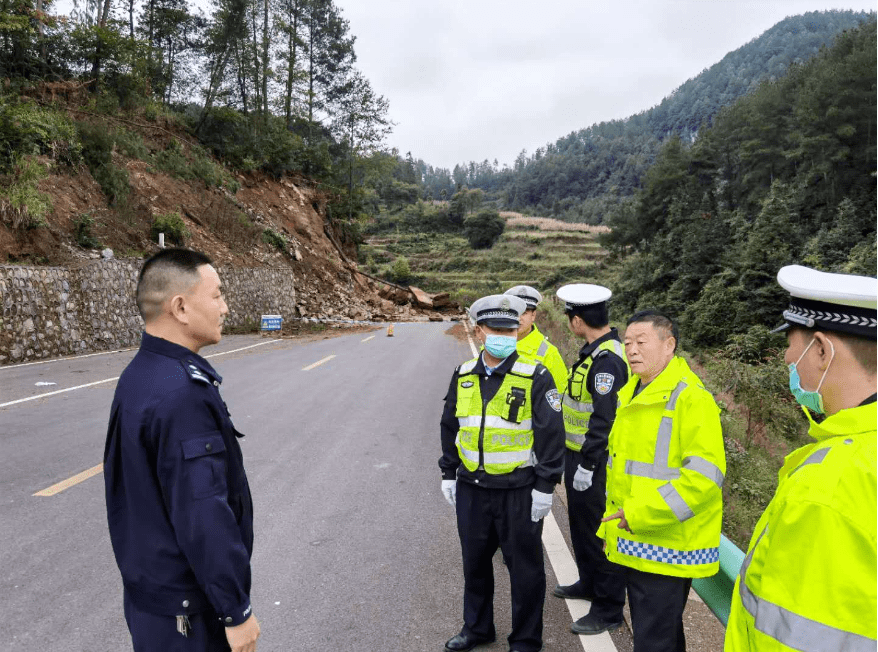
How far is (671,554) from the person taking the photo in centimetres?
259

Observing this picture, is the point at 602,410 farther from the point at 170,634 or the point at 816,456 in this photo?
the point at 170,634

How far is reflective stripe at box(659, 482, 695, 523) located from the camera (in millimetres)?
2498

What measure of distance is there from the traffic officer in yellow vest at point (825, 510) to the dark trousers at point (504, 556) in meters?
1.71

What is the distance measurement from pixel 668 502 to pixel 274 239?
2879 cm

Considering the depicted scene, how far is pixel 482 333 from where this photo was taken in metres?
3.38

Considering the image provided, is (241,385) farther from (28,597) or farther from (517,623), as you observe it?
(517,623)

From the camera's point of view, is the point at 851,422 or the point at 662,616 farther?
the point at 662,616

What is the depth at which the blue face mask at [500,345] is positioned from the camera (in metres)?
3.26

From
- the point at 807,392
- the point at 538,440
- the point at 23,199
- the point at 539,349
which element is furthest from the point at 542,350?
A: the point at 23,199

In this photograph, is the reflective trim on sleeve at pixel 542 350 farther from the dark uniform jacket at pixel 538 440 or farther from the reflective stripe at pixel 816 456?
the reflective stripe at pixel 816 456

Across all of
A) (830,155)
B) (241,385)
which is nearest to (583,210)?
(830,155)

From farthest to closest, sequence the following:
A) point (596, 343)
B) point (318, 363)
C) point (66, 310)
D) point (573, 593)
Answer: point (66, 310)
point (318, 363)
point (596, 343)
point (573, 593)

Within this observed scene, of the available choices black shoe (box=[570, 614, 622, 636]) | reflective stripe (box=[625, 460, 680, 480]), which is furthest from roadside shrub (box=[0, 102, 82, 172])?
reflective stripe (box=[625, 460, 680, 480])

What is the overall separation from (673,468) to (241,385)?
31.9 ft
